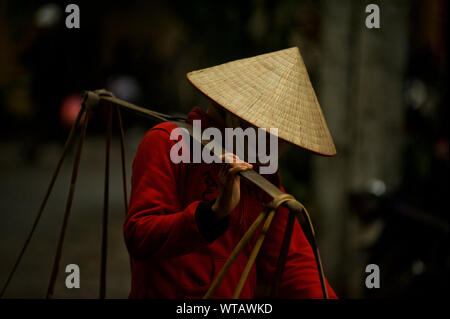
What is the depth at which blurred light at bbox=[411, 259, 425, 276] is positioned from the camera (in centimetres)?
292

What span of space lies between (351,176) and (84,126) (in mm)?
2663

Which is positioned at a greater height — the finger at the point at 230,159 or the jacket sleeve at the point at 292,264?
the finger at the point at 230,159

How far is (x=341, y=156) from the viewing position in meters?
3.97

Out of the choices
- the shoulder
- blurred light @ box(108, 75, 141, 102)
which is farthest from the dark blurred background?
blurred light @ box(108, 75, 141, 102)

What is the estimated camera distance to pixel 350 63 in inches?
152

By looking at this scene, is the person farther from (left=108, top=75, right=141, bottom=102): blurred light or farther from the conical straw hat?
(left=108, top=75, right=141, bottom=102): blurred light

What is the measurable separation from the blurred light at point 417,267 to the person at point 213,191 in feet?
5.32

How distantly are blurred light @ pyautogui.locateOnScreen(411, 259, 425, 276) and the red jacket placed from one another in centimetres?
159

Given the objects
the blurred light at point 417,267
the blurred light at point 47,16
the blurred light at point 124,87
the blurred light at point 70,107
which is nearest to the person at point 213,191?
the blurred light at point 417,267

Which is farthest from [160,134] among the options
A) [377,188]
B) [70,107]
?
[70,107]

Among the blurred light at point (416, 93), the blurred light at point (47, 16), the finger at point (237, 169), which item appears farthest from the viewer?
the blurred light at point (47, 16)

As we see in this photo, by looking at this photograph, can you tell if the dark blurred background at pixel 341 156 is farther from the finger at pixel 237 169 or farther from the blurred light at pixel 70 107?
the finger at pixel 237 169

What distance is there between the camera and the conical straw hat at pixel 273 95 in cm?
129

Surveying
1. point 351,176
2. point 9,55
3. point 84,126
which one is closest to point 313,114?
point 84,126
